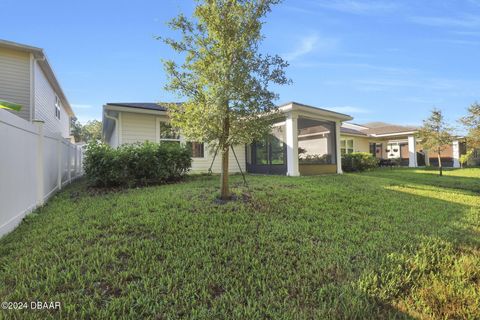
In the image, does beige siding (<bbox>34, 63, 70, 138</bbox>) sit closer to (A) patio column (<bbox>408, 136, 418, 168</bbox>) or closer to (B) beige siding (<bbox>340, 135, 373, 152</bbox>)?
(B) beige siding (<bbox>340, 135, 373, 152</bbox>)

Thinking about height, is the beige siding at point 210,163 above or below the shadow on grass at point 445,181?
above

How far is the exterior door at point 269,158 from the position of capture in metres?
10.8

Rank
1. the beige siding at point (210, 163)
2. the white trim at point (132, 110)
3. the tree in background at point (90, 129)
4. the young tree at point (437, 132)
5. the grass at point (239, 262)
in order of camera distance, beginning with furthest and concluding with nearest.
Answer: the tree in background at point (90, 129) < the young tree at point (437, 132) < the beige siding at point (210, 163) < the white trim at point (132, 110) < the grass at point (239, 262)

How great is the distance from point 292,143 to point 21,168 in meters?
8.38

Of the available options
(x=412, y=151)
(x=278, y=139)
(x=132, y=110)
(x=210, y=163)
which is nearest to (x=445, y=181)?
(x=278, y=139)

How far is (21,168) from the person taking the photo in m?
4.06

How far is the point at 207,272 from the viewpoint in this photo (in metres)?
2.66

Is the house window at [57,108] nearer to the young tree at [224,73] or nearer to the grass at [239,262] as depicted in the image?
the grass at [239,262]

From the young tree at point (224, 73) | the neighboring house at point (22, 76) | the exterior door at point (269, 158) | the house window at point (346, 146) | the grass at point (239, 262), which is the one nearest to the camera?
the grass at point (239, 262)

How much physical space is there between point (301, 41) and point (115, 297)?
9.11m

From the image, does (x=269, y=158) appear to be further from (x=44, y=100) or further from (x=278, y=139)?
(x=44, y=100)

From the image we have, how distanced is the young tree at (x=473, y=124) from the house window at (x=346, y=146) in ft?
31.4

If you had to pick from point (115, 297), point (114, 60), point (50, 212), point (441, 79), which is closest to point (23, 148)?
point (50, 212)

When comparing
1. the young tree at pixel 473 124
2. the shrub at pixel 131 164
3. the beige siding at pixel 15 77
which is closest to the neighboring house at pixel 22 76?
the beige siding at pixel 15 77
